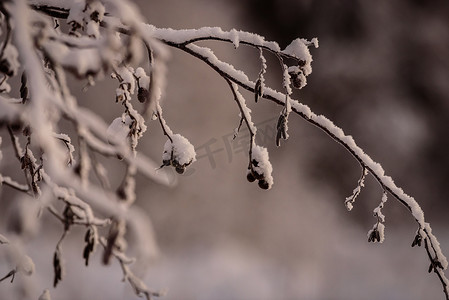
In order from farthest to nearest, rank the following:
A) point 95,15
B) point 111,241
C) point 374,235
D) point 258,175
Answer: point 374,235, point 258,175, point 95,15, point 111,241

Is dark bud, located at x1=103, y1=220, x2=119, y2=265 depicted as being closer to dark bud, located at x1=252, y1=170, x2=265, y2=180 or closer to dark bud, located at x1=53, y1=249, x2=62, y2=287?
dark bud, located at x1=53, y1=249, x2=62, y2=287

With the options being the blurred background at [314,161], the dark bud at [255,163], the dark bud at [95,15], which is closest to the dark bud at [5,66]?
the dark bud at [95,15]

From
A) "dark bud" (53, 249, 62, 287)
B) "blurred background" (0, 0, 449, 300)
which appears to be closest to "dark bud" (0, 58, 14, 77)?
"dark bud" (53, 249, 62, 287)

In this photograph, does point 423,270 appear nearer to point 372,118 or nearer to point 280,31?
point 372,118

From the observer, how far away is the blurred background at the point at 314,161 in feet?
28.5

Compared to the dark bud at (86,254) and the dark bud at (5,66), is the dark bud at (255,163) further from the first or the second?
the dark bud at (5,66)

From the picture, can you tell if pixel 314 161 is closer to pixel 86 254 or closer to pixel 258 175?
pixel 258 175

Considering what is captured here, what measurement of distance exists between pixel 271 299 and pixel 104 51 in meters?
8.09

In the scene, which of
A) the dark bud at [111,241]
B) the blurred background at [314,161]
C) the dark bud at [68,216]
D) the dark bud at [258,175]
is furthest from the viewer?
the blurred background at [314,161]

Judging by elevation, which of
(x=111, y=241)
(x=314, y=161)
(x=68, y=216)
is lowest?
(x=111, y=241)

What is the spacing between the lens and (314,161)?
30.9 feet

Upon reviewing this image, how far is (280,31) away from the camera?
917 centimetres

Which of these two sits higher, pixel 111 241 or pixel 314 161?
pixel 314 161

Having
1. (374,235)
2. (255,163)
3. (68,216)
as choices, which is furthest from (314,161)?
(68,216)
